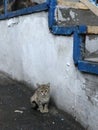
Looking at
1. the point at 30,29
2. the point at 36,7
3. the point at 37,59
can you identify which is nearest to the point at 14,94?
the point at 37,59

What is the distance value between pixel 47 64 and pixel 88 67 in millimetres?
1796

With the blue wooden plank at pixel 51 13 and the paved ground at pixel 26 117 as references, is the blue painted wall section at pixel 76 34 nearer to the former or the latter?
the blue wooden plank at pixel 51 13

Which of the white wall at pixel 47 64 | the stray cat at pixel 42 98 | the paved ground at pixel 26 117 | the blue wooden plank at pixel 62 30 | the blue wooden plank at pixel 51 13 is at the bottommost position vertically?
the paved ground at pixel 26 117

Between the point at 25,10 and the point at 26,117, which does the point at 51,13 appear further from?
the point at 26,117

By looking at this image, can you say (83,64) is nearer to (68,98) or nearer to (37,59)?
(68,98)

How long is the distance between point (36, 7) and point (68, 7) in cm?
75

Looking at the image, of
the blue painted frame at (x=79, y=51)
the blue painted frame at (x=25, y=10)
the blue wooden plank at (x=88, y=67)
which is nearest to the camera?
the blue wooden plank at (x=88, y=67)

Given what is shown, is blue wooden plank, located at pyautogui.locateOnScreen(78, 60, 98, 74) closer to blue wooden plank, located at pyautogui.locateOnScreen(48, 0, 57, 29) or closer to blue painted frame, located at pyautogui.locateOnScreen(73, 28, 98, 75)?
blue painted frame, located at pyautogui.locateOnScreen(73, 28, 98, 75)

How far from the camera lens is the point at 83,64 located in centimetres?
522

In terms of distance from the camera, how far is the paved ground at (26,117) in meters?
5.58

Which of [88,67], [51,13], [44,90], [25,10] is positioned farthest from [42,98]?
[25,10]

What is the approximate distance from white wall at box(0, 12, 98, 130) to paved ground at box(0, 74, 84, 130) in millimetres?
171

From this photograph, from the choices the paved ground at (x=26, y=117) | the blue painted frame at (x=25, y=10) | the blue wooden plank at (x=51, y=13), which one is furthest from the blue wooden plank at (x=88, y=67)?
the blue painted frame at (x=25, y=10)

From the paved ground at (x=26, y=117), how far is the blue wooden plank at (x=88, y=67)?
97 centimetres
